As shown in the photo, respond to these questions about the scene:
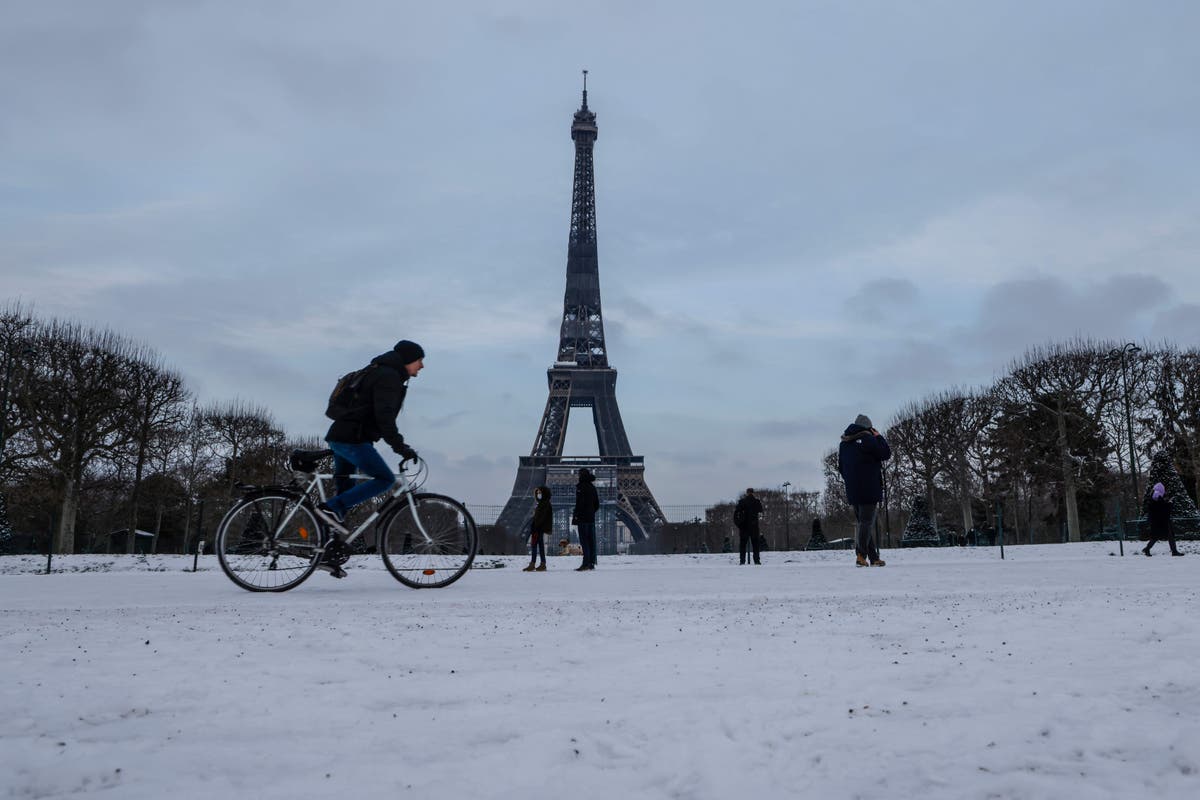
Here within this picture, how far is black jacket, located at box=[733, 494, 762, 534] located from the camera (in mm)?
16734

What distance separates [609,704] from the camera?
289 cm

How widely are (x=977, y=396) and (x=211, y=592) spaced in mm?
41212

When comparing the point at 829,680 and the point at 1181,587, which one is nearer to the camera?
the point at 829,680

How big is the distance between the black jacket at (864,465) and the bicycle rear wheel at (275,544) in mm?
7254

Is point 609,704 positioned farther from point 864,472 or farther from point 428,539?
point 864,472

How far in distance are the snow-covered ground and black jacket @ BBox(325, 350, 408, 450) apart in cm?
197

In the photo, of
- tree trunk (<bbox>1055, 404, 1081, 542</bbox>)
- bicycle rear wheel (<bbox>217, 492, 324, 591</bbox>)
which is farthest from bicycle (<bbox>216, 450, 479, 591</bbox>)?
tree trunk (<bbox>1055, 404, 1081, 542</bbox>)

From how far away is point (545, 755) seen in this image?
2.48m

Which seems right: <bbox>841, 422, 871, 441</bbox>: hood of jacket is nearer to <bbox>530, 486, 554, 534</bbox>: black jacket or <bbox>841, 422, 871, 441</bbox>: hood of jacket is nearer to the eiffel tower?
<bbox>530, 486, 554, 534</bbox>: black jacket

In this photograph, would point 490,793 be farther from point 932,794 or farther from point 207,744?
point 932,794

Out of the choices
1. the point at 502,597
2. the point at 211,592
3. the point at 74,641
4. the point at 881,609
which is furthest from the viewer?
the point at 211,592

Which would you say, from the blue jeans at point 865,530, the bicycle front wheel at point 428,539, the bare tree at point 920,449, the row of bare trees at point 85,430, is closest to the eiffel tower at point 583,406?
the bare tree at point 920,449

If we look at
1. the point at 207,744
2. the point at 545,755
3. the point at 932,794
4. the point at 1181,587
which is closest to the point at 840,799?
the point at 932,794

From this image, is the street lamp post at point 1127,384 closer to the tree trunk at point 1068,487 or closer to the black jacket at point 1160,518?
the tree trunk at point 1068,487
